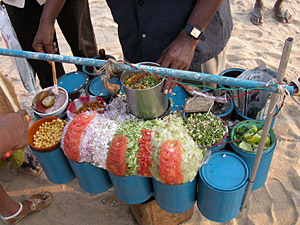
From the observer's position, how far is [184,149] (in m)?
1.44

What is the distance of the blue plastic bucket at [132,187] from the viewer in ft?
5.32

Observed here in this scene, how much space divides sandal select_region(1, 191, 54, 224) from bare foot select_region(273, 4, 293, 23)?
Answer: 511 cm

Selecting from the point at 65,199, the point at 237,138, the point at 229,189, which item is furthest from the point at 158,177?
the point at 65,199

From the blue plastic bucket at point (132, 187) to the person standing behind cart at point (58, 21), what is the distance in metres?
1.56

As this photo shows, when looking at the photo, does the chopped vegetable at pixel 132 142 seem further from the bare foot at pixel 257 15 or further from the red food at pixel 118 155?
the bare foot at pixel 257 15

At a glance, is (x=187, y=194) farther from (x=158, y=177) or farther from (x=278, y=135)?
(x=278, y=135)

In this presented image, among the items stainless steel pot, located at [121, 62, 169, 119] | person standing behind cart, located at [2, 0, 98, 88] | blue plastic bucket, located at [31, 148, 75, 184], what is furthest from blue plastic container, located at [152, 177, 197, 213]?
person standing behind cart, located at [2, 0, 98, 88]

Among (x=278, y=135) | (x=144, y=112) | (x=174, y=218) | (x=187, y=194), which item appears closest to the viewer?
(x=187, y=194)

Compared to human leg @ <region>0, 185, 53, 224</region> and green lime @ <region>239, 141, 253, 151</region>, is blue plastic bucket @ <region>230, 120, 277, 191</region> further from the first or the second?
human leg @ <region>0, 185, 53, 224</region>

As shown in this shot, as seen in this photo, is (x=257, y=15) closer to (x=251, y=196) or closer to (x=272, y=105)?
(x=251, y=196)

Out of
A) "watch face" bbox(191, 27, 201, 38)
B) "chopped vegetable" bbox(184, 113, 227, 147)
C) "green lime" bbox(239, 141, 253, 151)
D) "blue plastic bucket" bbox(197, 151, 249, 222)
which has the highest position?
"watch face" bbox(191, 27, 201, 38)

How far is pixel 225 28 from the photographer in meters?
1.98

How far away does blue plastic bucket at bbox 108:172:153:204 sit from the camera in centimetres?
162

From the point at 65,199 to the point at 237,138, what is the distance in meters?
1.97
